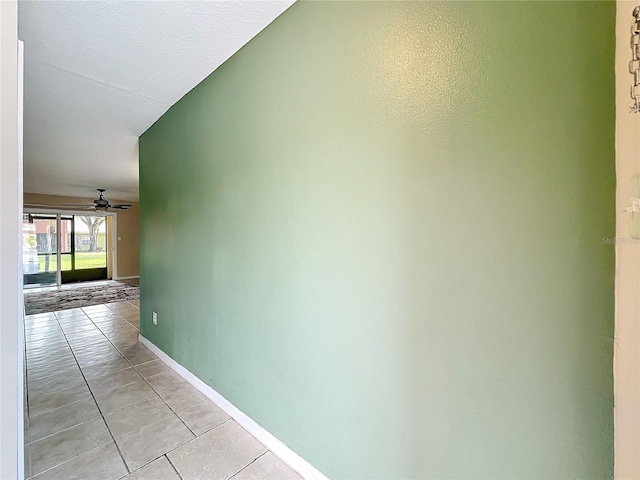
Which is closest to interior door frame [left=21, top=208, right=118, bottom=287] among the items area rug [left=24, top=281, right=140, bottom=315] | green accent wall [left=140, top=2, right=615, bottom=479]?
area rug [left=24, top=281, right=140, bottom=315]

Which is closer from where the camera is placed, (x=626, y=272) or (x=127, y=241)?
(x=626, y=272)

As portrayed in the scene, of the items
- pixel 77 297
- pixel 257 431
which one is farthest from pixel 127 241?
pixel 257 431

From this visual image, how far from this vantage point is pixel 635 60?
596 mm

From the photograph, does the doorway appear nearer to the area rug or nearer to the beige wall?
the beige wall

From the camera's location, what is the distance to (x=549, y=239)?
72 cm

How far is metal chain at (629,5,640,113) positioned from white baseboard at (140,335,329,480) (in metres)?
1.73

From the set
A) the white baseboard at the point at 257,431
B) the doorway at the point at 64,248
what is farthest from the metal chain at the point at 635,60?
the doorway at the point at 64,248

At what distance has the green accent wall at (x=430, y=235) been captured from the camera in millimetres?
686

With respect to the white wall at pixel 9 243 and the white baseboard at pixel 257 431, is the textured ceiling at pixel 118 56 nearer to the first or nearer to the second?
the white wall at pixel 9 243

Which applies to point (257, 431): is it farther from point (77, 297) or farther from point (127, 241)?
point (127, 241)

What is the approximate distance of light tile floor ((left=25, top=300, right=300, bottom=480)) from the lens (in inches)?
54.7

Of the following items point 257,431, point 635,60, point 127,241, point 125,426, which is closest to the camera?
point 635,60

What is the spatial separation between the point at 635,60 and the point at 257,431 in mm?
2150

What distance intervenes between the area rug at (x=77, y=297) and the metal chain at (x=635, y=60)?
6789 millimetres
